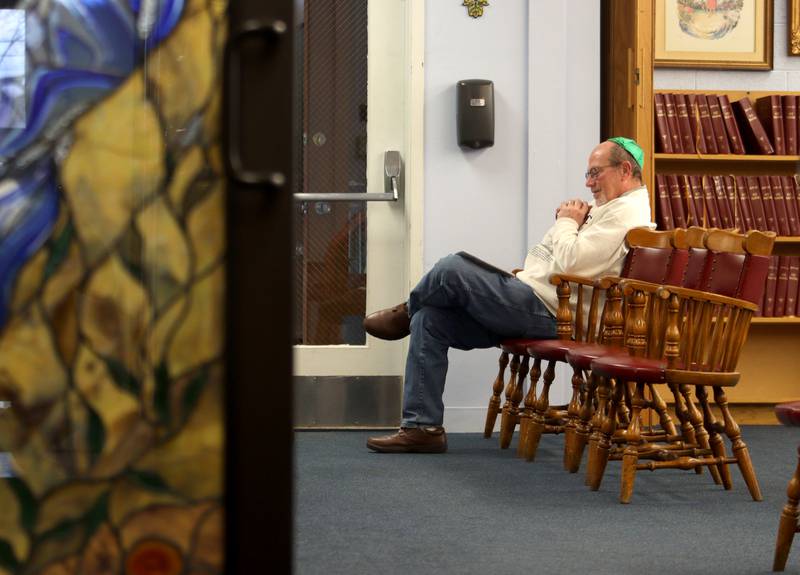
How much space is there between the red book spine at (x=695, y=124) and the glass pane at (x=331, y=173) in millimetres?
1431

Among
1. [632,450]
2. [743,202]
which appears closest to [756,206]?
[743,202]

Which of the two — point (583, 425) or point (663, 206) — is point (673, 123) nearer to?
point (663, 206)

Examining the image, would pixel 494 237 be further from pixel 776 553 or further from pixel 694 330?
pixel 776 553

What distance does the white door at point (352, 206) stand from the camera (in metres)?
5.16

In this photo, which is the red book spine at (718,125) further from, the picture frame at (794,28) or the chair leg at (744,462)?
the chair leg at (744,462)

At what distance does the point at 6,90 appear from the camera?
5.19 feet

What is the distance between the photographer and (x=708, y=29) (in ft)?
18.4

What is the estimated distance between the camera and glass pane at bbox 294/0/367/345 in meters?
5.16

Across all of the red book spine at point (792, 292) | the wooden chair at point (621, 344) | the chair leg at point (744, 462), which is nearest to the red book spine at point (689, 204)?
the red book spine at point (792, 292)

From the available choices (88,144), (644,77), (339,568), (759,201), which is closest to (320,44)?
(644,77)

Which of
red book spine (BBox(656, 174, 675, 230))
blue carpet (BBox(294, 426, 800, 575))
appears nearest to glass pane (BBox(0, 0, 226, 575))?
blue carpet (BBox(294, 426, 800, 575))

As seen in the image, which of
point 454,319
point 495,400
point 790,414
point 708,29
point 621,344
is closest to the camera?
point 790,414

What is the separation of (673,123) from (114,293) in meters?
4.11

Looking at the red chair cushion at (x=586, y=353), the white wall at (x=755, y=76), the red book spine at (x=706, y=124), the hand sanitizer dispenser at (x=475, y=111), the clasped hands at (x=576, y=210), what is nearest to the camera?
the red chair cushion at (x=586, y=353)
